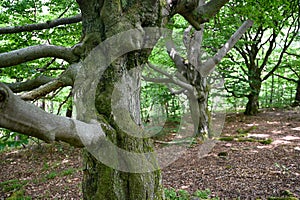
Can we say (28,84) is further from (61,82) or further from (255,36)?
(255,36)

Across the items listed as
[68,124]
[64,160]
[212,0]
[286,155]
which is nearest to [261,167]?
[286,155]

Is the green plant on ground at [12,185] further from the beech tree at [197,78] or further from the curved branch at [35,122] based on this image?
the beech tree at [197,78]

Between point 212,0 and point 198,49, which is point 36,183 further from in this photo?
point 198,49

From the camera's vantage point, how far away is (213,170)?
4.87 metres

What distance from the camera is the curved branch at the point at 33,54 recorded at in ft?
7.02

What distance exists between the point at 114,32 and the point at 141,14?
33 cm

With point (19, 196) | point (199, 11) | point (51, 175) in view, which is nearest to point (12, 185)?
point (51, 175)

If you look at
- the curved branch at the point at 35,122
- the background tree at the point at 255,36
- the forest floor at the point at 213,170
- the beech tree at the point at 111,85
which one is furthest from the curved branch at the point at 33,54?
the background tree at the point at 255,36

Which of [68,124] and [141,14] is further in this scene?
[141,14]

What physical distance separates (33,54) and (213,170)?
3.92 metres

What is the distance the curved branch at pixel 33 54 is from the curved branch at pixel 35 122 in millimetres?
907

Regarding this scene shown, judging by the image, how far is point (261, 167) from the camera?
4.68 meters

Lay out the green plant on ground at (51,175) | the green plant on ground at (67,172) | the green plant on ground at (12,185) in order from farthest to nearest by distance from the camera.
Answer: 1. the green plant on ground at (67,172)
2. the green plant on ground at (51,175)
3. the green plant on ground at (12,185)

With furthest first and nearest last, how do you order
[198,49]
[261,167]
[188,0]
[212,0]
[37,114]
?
[198,49] → [261,167] → [212,0] → [188,0] → [37,114]
